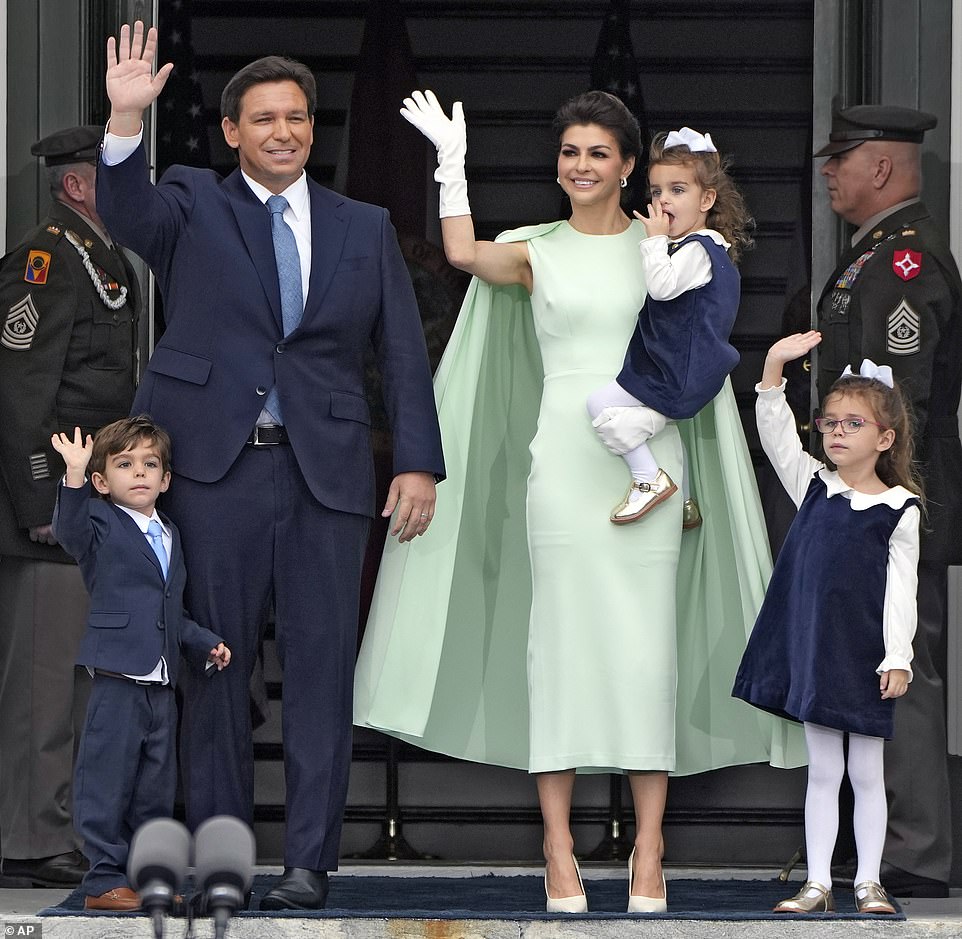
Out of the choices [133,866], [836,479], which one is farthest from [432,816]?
[133,866]

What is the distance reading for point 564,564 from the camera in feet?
15.5

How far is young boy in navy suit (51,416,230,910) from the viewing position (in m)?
4.41

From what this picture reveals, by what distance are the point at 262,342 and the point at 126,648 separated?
0.80m

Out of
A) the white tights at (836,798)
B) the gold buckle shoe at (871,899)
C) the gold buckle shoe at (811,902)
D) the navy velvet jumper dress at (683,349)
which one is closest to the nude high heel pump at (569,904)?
the gold buckle shoe at (811,902)

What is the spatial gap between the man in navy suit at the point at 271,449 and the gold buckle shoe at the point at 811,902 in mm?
1099

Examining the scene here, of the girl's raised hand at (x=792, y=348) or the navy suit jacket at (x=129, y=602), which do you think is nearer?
the navy suit jacket at (x=129, y=602)

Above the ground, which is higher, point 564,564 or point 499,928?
point 564,564

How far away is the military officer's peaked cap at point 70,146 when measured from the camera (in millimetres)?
5426

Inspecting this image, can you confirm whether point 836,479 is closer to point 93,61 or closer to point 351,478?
point 351,478

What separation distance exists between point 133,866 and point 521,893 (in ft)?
7.70

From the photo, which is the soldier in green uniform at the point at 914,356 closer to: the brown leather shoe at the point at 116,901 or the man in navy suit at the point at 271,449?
the man in navy suit at the point at 271,449

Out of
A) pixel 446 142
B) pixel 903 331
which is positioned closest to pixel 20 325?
pixel 446 142

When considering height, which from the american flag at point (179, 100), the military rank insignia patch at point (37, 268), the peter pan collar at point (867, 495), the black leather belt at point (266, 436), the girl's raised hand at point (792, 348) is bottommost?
the peter pan collar at point (867, 495)

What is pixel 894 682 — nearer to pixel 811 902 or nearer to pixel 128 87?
pixel 811 902
